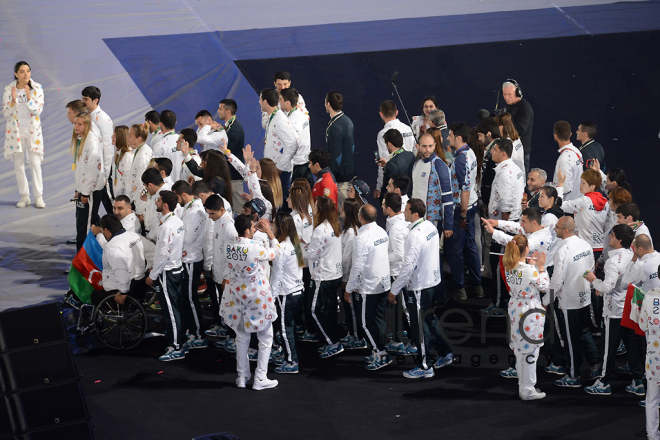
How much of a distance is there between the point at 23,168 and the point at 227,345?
17.3ft

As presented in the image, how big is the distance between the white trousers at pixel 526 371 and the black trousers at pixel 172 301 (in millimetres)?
3052

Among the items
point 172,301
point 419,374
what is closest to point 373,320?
point 419,374

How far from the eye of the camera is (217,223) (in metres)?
7.23

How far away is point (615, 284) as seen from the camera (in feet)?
20.5

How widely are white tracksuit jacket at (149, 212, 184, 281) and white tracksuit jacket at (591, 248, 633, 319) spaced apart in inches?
141

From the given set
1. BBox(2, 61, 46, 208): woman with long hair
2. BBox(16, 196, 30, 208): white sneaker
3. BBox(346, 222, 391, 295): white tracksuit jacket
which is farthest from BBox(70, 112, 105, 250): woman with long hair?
BBox(346, 222, 391, 295): white tracksuit jacket

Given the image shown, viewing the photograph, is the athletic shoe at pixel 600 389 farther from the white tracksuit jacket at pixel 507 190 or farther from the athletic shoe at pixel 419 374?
the white tracksuit jacket at pixel 507 190

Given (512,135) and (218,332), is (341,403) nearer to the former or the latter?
(218,332)

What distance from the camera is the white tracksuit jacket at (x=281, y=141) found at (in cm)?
894

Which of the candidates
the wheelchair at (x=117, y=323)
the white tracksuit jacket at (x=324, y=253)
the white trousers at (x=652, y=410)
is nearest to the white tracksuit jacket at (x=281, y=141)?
the white tracksuit jacket at (x=324, y=253)

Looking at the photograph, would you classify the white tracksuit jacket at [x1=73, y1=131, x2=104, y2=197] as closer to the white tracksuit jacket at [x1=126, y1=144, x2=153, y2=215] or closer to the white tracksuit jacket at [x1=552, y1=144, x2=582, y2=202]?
the white tracksuit jacket at [x1=126, y1=144, x2=153, y2=215]

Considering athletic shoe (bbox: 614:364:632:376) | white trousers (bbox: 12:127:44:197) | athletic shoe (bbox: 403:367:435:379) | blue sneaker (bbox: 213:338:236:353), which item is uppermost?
white trousers (bbox: 12:127:44:197)

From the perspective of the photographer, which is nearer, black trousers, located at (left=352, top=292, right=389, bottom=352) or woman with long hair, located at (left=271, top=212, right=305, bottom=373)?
woman with long hair, located at (left=271, top=212, right=305, bottom=373)

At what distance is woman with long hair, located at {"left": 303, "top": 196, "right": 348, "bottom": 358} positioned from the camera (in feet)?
23.0
